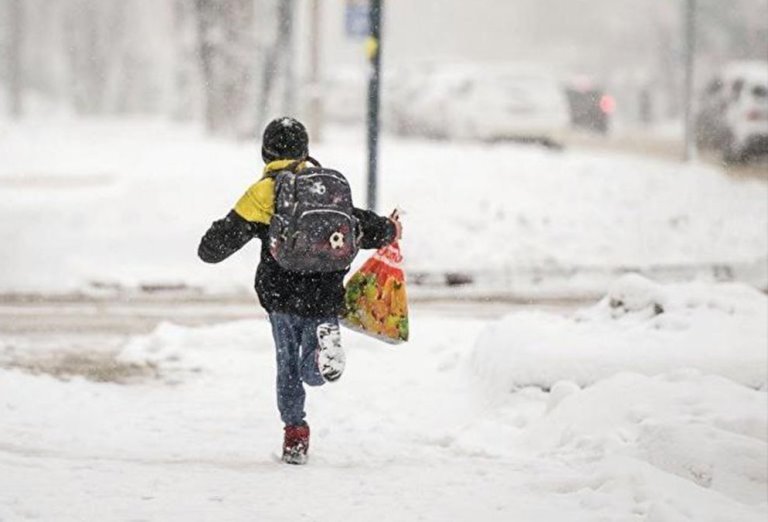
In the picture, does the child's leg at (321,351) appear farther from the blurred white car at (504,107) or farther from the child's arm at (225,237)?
the blurred white car at (504,107)

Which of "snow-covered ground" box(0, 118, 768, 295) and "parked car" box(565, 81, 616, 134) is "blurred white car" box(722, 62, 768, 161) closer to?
"snow-covered ground" box(0, 118, 768, 295)

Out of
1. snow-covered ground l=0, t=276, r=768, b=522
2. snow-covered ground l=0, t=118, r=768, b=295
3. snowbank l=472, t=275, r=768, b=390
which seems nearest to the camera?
snow-covered ground l=0, t=276, r=768, b=522

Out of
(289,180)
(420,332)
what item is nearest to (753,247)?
(420,332)

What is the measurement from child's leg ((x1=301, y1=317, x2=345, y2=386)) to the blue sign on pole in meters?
8.24

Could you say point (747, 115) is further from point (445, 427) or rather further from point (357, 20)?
point (445, 427)

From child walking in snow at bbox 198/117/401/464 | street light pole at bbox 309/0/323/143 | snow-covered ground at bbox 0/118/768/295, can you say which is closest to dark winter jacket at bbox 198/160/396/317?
child walking in snow at bbox 198/117/401/464

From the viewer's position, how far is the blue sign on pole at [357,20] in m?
14.9

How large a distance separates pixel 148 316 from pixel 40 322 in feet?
3.13

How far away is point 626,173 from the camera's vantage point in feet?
66.0

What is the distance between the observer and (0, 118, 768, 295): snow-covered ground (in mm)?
15469

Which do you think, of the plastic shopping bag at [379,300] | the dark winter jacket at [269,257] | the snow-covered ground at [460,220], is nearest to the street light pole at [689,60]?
the snow-covered ground at [460,220]

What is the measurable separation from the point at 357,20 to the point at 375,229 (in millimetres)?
8232

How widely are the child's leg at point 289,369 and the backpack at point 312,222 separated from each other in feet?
1.23

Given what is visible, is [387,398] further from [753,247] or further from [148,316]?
[753,247]
